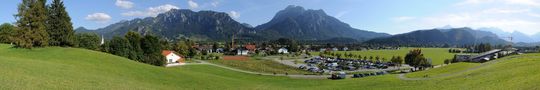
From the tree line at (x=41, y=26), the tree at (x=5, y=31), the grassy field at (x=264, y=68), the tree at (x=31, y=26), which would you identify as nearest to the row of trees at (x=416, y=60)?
the grassy field at (x=264, y=68)

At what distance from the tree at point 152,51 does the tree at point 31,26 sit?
2945cm

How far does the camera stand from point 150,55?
8175cm

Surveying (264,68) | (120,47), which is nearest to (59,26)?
(120,47)

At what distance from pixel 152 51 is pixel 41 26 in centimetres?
3340

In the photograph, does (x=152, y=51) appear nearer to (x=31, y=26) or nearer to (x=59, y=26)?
(x=59, y=26)

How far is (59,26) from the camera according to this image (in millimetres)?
54625

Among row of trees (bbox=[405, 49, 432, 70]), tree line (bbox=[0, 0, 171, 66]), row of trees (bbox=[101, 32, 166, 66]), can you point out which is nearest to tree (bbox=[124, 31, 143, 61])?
row of trees (bbox=[101, 32, 166, 66])

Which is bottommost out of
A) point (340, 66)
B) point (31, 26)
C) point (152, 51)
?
point (340, 66)

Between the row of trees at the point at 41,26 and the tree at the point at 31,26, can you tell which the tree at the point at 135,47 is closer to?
the row of trees at the point at 41,26

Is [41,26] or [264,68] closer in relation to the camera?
[41,26]

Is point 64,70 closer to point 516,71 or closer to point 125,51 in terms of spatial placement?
point 516,71

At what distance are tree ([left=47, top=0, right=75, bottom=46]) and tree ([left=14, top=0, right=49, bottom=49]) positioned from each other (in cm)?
204

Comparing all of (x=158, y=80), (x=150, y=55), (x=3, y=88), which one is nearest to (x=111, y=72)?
(x=158, y=80)

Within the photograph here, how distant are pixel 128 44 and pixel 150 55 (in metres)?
6.88
